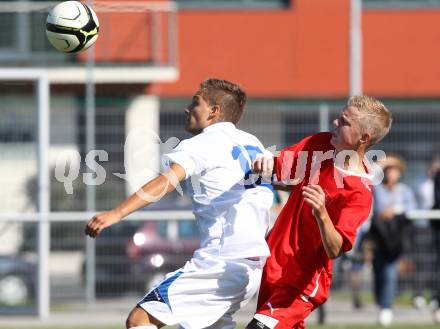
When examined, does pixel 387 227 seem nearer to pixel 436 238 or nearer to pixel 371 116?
pixel 436 238

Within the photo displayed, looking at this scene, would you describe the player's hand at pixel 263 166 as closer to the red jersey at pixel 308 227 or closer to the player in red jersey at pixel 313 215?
the player in red jersey at pixel 313 215

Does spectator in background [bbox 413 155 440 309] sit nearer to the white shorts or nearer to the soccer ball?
the soccer ball

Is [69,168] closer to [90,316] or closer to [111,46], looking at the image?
[90,316]

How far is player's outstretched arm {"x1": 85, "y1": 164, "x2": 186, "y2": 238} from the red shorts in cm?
82

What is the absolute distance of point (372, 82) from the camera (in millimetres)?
22562

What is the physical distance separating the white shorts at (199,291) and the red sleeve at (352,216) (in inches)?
22.1

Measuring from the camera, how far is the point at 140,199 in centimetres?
609

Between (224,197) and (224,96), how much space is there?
0.63 metres

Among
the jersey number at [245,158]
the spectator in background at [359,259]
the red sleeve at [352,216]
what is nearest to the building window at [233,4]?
the spectator in background at [359,259]

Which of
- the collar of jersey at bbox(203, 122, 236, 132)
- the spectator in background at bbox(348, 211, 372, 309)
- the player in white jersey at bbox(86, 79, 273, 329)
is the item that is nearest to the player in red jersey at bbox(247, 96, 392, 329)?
the player in white jersey at bbox(86, 79, 273, 329)

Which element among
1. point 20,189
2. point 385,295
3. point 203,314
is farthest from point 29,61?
point 203,314

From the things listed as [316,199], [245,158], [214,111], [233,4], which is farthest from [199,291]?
[233,4]

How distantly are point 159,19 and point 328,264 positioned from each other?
46.8 ft

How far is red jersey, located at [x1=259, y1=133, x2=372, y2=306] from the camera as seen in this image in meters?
6.36
